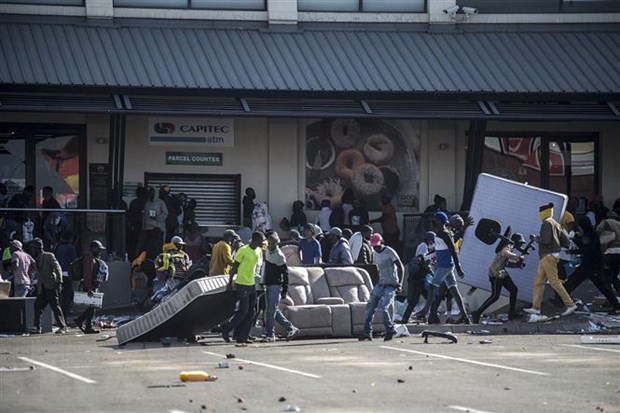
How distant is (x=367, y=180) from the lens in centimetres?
3281

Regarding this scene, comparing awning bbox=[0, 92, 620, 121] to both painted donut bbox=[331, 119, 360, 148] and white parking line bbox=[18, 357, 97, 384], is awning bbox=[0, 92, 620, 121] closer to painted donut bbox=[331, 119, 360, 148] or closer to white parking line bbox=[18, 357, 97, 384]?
painted donut bbox=[331, 119, 360, 148]

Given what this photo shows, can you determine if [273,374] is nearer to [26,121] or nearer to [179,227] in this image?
[179,227]

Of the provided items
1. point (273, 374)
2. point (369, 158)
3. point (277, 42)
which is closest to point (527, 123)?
point (369, 158)

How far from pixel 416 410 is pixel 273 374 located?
351 centimetres

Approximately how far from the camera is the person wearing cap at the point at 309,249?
26.4 meters

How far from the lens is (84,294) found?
81.9ft

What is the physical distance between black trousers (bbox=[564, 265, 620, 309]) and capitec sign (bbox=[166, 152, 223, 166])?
8.98 meters

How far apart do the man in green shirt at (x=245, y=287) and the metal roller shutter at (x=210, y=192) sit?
9.54 meters

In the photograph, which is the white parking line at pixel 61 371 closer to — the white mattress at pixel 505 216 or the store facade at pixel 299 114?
the white mattress at pixel 505 216

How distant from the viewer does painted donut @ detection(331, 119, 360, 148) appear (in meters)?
32.6

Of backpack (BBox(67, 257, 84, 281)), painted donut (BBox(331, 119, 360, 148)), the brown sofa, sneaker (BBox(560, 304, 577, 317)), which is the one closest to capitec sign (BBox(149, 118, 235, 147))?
painted donut (BBox(331, 119, 360, 148))

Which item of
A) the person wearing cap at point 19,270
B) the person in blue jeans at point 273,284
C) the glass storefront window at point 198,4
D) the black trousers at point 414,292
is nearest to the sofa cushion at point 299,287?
the person in blue jeans at point 273,284

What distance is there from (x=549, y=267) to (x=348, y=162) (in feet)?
27.7

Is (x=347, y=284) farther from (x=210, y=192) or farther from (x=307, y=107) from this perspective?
(x=210, y=192)
